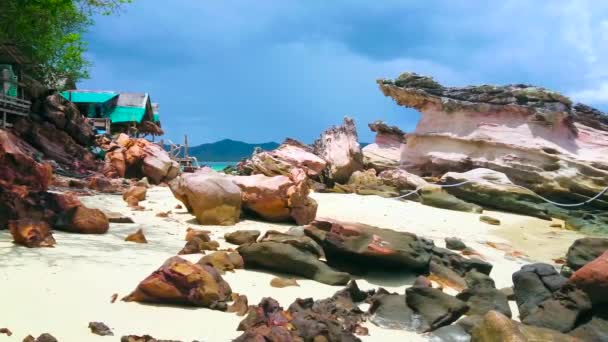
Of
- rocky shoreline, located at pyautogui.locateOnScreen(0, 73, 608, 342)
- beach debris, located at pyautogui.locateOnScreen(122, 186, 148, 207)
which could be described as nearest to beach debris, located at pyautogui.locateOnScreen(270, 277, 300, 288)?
rocky shoreline, located at pyautogui.locateOnScreen(0, 73, 608, 342)

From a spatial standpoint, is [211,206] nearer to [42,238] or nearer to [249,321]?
[42,238]

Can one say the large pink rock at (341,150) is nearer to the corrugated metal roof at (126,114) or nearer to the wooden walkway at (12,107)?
the wooden walkway at (12,107)

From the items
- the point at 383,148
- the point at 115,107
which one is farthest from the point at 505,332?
the point at 115,107

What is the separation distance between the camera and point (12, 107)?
20656mm

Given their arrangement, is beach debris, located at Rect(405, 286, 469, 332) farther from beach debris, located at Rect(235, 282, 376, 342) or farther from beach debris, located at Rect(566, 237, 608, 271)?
beach debris, located at Rect(566, 237, 608, 271)

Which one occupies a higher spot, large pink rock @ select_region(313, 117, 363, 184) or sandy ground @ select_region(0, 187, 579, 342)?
large pink rock @ select_region(313, 117, 363, 184)

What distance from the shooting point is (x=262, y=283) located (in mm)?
4746

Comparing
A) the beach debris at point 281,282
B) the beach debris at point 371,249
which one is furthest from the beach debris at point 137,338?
the beach debris at point 371,249

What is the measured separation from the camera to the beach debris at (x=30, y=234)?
506 centimetres

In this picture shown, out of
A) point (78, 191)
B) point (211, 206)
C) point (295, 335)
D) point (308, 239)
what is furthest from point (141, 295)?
point (78, 191)

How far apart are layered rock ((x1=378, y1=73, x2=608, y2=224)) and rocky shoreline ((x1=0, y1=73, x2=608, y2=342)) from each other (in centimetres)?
5

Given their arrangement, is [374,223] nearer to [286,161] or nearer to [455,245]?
[455,245]

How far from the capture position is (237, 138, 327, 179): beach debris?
44.6 feet

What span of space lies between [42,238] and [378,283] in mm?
3221
